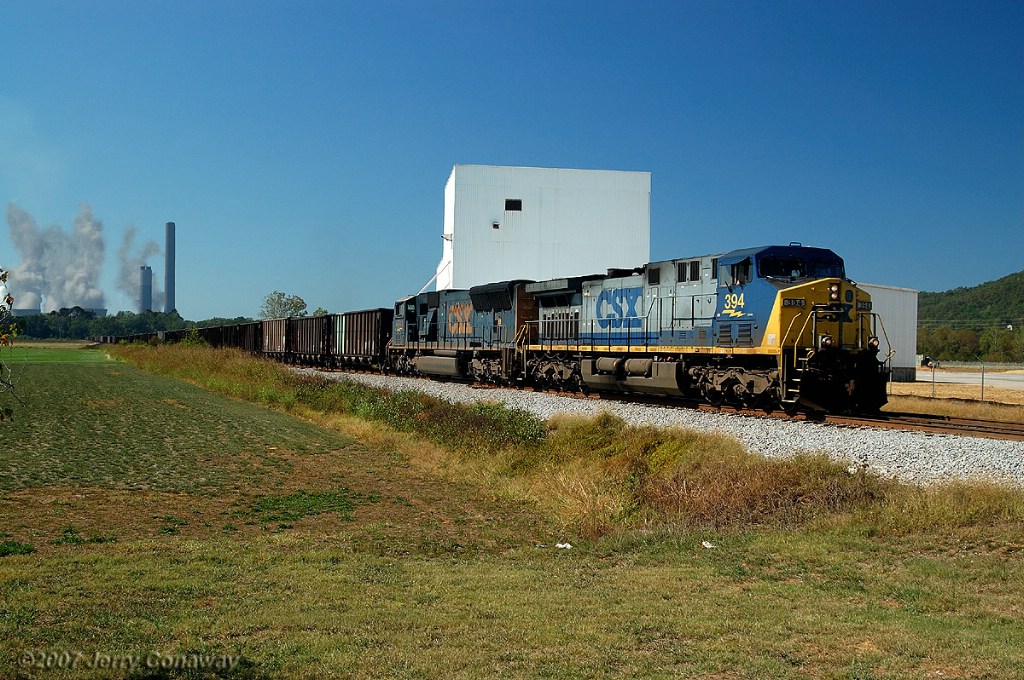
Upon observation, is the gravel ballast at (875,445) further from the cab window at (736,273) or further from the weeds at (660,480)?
the cab window at (736,273)

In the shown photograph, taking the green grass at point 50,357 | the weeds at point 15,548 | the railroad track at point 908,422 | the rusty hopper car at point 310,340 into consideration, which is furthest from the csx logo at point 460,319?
the weeds at point 15,548

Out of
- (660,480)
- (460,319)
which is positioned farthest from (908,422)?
(460,319)

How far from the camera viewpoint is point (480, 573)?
672 centimetres

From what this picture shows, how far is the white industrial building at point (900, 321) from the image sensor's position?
43.1 metres

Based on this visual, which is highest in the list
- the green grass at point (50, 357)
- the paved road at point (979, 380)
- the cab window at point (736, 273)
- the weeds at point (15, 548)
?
the cab window at point (736, 273)

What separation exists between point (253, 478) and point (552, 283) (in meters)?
15.7

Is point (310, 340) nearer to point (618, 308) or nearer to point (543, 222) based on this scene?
point (543, 222)

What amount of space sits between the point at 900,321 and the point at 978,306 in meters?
106

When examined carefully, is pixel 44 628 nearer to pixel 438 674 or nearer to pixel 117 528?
pixel 438 674

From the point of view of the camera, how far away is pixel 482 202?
152 ft

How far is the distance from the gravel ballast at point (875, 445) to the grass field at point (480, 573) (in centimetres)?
176

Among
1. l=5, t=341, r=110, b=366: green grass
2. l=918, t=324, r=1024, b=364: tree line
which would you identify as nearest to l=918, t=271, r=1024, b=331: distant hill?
l=918, t=324, r=1024, b=364: tree line

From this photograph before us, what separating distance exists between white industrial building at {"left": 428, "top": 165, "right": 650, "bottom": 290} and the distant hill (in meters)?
86.6

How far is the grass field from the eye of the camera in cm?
459
